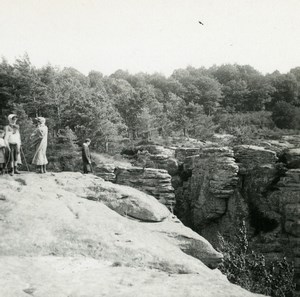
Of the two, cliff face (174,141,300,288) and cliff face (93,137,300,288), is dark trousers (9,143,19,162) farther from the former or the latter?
cliff face (174,141,300,288)

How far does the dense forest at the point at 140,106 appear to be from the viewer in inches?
1314

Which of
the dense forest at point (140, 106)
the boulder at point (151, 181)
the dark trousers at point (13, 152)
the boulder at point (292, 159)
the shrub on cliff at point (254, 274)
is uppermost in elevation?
the dense forest at point (140, 106)

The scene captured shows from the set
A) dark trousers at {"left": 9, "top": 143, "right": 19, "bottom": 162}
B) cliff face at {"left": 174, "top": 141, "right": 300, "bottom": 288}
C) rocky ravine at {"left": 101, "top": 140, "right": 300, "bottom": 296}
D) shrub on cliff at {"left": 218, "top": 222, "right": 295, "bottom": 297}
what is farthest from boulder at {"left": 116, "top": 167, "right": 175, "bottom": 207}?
dark trousers at {"left": 9, "top": 143, "right": 19, "bottom": 162}

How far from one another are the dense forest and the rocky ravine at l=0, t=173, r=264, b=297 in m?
20.3

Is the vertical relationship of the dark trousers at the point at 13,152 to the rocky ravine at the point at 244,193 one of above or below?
above

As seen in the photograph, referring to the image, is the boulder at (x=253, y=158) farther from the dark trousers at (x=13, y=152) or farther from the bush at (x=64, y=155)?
the dark trousers at (x=13, y=152)

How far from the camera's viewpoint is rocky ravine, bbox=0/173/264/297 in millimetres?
4883

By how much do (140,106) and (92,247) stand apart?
40562mm

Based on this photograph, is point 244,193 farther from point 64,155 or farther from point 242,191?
point 64,155

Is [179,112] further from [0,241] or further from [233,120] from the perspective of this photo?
[0,241]

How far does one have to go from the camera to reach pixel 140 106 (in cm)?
4628

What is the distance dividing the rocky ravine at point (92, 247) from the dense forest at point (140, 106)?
2033cm

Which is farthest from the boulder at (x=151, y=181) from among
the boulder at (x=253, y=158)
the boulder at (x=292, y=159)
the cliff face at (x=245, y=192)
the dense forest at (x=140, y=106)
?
the boulder at (x=292, y=159)

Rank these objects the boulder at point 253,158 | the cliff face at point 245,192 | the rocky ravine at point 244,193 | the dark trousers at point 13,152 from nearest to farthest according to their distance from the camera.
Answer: the dark trousers at point 13,152
the cliff face at point 245,192
the rocky ravine at point 244,193
the boulder at point 253,158
